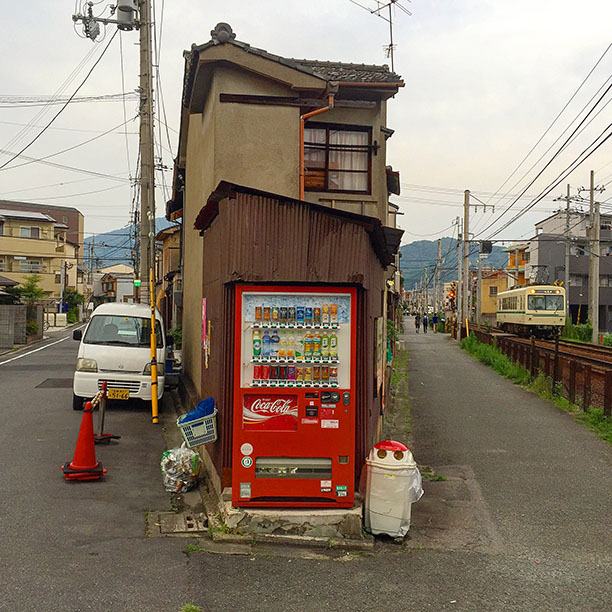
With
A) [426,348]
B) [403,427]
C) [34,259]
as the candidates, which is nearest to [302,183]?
[403,427]

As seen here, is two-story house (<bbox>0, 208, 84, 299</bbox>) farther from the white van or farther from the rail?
the white van

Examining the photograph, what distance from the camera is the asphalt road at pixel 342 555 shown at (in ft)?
15.9

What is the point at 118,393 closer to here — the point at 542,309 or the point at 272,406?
the point at 272,406

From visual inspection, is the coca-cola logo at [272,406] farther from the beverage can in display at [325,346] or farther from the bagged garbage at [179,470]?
the bagged garbage at [179,470]

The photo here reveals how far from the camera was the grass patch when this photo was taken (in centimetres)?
1203

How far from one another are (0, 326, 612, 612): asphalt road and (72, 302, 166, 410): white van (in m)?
1.43

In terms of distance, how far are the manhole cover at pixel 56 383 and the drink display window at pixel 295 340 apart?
11385mm

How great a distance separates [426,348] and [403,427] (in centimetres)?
2320

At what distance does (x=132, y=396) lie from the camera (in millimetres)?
12664

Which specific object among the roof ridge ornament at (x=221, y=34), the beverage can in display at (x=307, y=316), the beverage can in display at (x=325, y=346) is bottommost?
the beverage can in display at (x=325, y=346)

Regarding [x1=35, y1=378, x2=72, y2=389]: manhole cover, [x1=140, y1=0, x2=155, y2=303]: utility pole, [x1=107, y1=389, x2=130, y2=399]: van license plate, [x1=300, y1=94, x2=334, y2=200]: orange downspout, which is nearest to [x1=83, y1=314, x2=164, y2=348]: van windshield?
[x1=107, y1=389, x2=130, y2=399]: van license plate

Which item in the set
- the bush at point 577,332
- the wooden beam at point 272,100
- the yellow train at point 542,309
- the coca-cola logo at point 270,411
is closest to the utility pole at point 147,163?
the wooden beam at point 272,100

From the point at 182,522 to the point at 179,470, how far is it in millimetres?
1049

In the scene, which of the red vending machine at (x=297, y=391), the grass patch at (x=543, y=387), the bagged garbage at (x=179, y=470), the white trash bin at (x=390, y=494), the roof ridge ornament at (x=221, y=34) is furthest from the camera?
the grass patch at (x=543, y=387)
